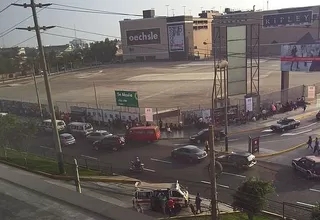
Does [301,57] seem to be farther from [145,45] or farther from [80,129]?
[145,45]

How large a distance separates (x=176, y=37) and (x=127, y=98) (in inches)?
2775

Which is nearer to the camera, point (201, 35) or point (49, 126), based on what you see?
point (49, 126)

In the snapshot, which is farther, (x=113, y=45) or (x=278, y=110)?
(x=113, y=45)

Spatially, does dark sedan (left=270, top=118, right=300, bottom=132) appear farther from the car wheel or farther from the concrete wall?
the concrete wall

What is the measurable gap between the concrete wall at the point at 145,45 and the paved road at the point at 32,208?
94694 mm

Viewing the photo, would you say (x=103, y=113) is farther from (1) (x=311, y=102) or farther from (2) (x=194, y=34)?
(2) (x=194, y=34)

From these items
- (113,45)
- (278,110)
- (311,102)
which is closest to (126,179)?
(278,110)

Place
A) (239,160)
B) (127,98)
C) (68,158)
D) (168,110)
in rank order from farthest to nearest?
(168,110)
(127,98)
(68,158)
(239,160)

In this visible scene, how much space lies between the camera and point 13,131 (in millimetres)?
22500

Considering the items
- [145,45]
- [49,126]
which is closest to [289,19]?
[145,45]

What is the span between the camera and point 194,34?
104750mm

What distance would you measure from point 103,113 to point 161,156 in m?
12.1

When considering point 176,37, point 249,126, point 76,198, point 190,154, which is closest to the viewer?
point 76,198

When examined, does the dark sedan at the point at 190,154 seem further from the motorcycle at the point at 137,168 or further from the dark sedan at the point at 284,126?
the dark sedan at the point at 284,126
